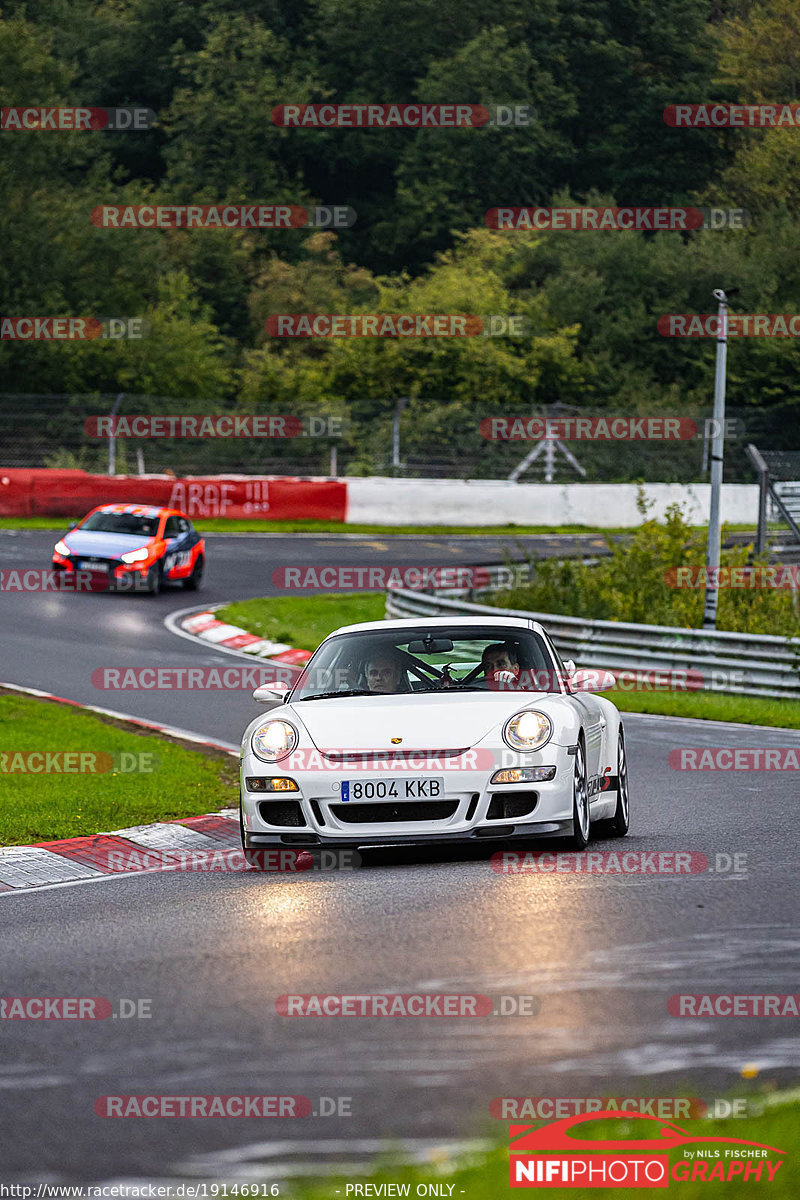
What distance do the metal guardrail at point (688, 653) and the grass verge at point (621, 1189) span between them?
1489cm

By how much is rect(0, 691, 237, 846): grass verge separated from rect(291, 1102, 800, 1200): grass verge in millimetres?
6646

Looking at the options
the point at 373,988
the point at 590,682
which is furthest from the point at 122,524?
the point at 373,988

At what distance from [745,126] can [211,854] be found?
70.7 m

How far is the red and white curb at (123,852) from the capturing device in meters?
9.74

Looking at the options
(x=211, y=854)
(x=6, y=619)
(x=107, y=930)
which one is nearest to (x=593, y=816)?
(x=211, y=854)

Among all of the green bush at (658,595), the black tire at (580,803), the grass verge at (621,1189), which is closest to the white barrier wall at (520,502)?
the green bush at (658,595)

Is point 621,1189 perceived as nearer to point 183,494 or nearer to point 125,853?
point 125,853

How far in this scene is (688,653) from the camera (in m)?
21.2

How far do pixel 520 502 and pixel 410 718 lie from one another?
34.1m

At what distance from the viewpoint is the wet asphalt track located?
496 cm

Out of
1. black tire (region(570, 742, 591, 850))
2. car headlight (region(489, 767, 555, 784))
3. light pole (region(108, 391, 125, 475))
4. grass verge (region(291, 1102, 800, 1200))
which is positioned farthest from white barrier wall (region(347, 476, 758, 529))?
grass verge (region(291, 1102, 800, 1200))

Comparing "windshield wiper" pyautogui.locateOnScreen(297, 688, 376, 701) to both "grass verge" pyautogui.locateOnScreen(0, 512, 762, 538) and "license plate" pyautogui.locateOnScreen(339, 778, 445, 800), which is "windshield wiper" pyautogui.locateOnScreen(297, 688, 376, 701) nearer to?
"license plate" pyautogui.locateOnScreen(339, 778, 445, 800)

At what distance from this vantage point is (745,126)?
75750mm

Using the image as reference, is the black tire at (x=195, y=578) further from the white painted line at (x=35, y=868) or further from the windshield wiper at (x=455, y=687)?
the windshield wiper at (x=455, y=687)
